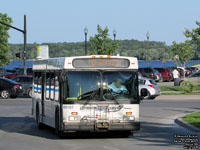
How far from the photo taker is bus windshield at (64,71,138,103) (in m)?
14.7

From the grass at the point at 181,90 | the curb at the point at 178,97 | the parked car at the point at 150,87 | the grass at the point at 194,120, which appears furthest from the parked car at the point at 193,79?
the grass at the point at 194,120

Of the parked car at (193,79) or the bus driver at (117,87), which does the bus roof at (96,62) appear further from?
the parked car at (193,79)

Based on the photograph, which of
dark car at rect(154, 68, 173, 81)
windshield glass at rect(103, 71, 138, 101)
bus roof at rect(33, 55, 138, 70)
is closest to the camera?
windshield glass at rect(103, 71, 138, 101)

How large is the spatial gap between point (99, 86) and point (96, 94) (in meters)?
0.23

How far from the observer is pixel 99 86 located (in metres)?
14.8

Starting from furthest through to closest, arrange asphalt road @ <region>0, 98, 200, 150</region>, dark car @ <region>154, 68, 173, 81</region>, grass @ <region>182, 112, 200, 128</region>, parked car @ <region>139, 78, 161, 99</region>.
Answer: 1. dark car @ <region>154, 68, 173, 81</region>
2. parked car @ <region>139, 78, 161, 99</region>
3. grass @ <region>182, 112, 200, 128</region>
4. asphalt road @ <region>0, 98, 200, 150</region>

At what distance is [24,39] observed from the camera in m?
48.9

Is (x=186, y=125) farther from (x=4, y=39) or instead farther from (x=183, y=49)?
(x=4, y=39)

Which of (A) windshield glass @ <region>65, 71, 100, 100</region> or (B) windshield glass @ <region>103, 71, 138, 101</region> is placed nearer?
(A) windshield glass @ <region>65, 71, 100, 100</region>

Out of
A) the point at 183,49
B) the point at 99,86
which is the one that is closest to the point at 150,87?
the point at 99,86

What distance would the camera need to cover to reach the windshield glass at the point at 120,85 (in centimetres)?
1483

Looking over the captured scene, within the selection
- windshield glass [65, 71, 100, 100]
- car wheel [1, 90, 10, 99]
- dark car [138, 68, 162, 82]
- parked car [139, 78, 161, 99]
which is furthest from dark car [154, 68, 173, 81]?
windshield glass [65, 71, 100, 100]

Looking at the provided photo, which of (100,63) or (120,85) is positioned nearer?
(120,85)

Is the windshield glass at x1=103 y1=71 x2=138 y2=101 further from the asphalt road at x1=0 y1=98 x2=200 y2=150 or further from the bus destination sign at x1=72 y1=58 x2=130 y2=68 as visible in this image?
the asphalt road at x1=0 y1=98 x2=200 y2=150
